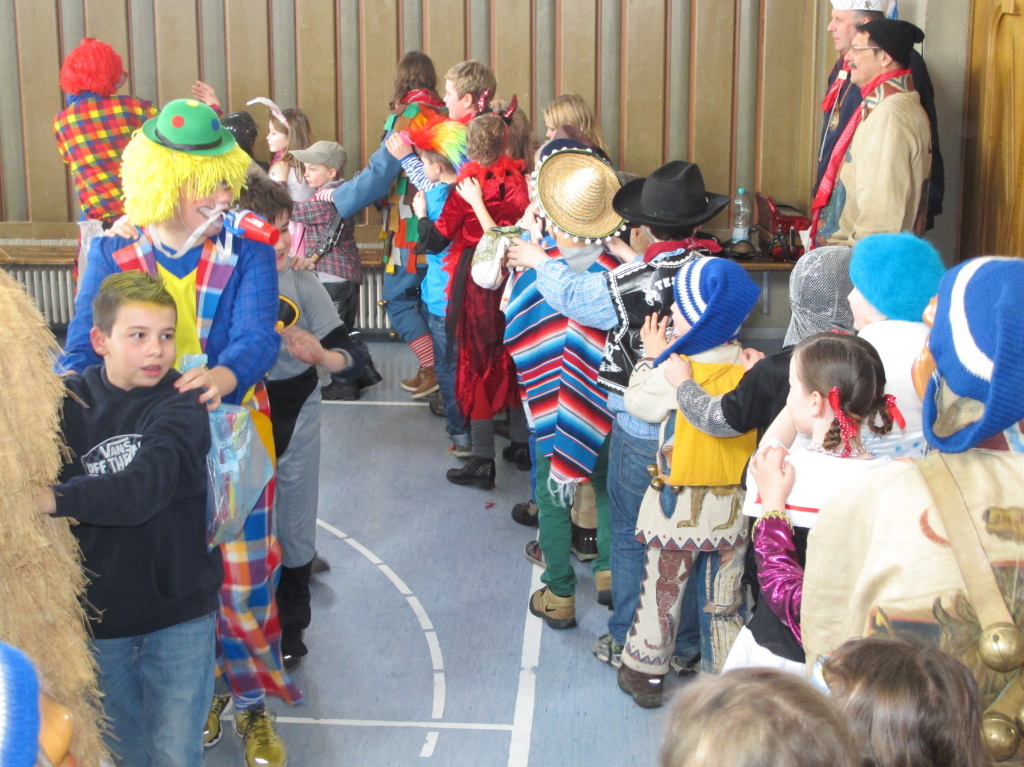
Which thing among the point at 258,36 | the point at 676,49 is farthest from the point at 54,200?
the point at 676,49

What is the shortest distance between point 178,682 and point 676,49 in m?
6.02

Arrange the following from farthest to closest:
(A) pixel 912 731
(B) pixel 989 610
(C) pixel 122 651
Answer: (C) pixel 122 651 < (B) pixel 989 610 < (A) pixel 912 731

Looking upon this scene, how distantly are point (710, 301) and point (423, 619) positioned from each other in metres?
1.62

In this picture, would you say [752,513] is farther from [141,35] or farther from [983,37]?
[141,35]

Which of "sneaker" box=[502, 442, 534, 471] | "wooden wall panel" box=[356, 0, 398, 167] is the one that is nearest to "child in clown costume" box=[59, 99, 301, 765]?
"sneaker" box=[502, 442, 534, 471]

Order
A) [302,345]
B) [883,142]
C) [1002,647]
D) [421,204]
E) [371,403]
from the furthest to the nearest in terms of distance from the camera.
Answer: [371,403] < [421,204] < [883,142] < [302,345] < [1002,647]

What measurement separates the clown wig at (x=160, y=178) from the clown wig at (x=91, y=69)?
2.66 metres

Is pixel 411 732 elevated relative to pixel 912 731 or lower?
lower

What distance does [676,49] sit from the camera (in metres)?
7.27

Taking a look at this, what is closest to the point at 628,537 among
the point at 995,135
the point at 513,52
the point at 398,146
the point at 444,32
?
the point at 398,146

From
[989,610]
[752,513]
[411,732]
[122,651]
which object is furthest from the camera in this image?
[411,732]

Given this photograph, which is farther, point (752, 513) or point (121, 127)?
point (121, 127)

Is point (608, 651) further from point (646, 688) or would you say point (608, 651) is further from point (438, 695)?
→ point (438, 695)

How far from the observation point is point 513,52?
7.34 m
